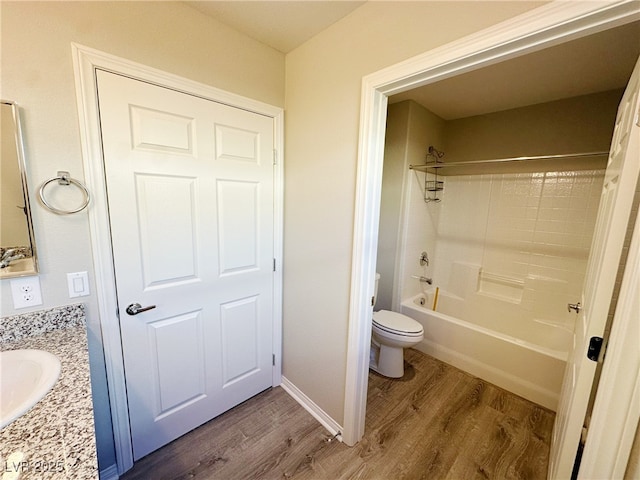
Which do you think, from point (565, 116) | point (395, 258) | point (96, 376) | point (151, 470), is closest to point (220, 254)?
point (96, 376)

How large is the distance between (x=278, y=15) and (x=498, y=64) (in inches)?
57.5

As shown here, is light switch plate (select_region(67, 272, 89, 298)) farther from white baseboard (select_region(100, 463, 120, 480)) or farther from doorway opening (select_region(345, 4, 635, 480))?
doorway opening (select_region(345, 4, 635, 480))

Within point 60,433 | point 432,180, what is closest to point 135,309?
point 60,433

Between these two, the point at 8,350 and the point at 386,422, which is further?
the point at 386,422

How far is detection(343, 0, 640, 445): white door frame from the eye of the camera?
79 centimetres

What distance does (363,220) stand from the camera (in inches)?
54.0

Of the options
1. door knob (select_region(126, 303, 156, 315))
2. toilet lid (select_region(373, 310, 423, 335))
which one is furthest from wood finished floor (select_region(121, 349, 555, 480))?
door knob (select_region(126, 303, 156, 315))

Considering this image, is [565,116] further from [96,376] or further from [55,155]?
[96,376]

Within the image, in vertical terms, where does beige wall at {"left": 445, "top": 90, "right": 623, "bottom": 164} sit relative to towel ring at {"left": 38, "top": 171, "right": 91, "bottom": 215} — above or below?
above

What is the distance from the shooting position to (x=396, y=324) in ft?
7.18

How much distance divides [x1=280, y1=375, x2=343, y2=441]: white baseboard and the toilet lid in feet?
2.53

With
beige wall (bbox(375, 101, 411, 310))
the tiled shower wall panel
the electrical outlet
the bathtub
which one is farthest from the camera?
beige wall (bbox(375, 101, 411, 310))

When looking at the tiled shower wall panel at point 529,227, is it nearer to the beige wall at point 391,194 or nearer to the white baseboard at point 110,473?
the beige wall at point 391,194

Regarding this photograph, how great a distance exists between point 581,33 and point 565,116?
1.94 m
